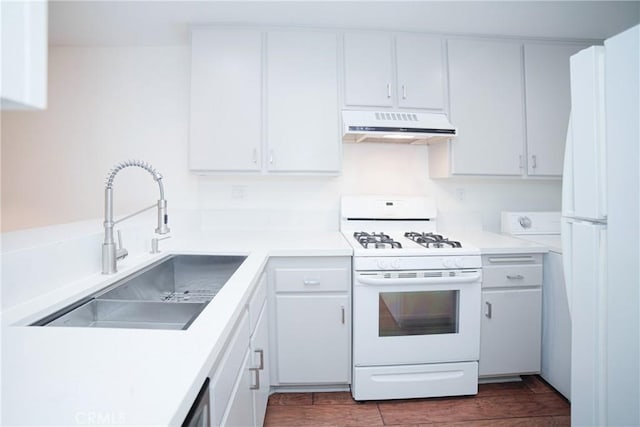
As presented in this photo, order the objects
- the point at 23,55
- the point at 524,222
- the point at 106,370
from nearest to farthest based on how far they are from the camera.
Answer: the point at 23,55 → the point at 106,370 → the point at 524,222

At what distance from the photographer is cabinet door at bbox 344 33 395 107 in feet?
6.63

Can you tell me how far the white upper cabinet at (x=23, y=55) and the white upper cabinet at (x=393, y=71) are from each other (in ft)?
6.00

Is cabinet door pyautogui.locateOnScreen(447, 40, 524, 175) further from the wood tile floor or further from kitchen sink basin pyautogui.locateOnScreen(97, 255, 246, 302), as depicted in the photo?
kitchen sink basin pyautogui.locateOnScreen(97, 255, 246, 302)

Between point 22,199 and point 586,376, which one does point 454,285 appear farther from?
point 22,199

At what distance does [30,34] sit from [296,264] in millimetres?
1454

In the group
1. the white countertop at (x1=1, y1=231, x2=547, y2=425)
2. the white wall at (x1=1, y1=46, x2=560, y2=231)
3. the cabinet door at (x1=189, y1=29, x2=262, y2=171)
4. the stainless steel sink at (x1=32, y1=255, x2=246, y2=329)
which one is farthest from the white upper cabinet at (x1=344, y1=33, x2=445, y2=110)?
the white countertop at (x1=1, y1=231, x2=547, y2=425)

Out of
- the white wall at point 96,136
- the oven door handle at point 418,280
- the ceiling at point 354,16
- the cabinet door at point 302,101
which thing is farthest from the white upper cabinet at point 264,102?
the oven door handle at point 418,280

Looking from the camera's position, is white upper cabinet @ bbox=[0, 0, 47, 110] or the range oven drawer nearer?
white upper cabinet @ bbox=[0, 0, 47, 110]

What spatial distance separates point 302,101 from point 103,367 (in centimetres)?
181

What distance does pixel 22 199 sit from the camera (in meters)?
2.26

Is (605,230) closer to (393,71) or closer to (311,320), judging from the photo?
(311,320)

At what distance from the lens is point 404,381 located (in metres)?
1.68

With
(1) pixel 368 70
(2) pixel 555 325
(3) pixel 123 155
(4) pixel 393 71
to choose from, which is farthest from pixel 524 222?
(3) pixel 123 155

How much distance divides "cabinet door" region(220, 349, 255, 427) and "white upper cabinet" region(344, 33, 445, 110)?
167cm
